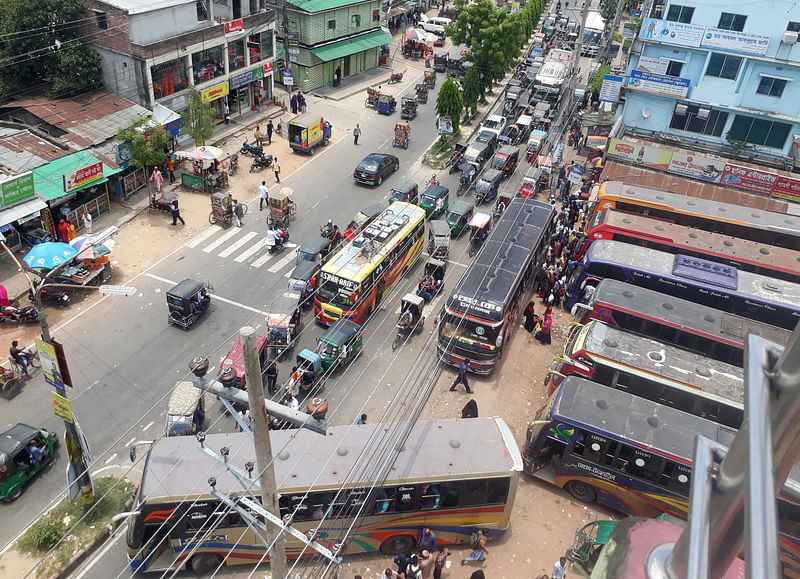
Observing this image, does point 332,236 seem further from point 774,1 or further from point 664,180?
point 774,1

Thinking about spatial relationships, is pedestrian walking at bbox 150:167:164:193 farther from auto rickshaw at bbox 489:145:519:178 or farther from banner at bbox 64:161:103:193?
auto rickshaw at bbox 489:145:519:178

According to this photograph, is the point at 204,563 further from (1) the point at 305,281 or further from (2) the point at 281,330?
(1) the point at 305,281

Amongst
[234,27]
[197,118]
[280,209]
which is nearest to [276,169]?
[197,118]

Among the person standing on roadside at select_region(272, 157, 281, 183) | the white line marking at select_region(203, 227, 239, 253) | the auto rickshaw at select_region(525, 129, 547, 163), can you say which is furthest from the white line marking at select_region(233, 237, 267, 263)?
the auto rickshaw at select_region(525, 129, 547, 163)

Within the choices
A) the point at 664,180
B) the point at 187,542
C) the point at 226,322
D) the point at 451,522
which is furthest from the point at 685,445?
the point at 664,180

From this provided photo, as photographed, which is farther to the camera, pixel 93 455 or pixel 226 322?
pixel 226 322

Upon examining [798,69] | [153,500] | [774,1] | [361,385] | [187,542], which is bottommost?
[361,385]
